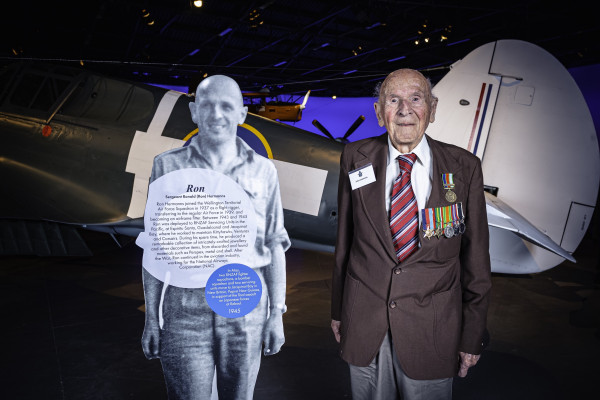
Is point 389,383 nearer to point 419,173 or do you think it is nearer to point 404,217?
point 404,217

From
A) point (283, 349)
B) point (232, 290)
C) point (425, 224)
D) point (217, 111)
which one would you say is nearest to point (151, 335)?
point (232, 290)

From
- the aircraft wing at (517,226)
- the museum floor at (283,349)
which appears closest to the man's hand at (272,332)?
the museum floor at (283,349)

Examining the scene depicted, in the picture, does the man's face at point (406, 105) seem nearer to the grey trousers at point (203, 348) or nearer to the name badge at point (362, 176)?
the name badge at point (362, 176)

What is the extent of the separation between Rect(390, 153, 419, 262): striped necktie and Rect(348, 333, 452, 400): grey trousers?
411 millimetres

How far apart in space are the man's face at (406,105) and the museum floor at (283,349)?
2154 millimetres

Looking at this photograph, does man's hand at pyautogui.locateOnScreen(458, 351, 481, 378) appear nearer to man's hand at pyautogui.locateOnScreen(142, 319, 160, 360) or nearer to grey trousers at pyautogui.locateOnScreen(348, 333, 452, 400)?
grey trousers at pyautogui.locateOnScreen(348, 333, 452, 400)

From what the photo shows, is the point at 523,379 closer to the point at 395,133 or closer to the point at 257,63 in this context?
the point at 395,133

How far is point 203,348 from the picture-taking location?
213 cm

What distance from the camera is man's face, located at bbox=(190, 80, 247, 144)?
6.68ft

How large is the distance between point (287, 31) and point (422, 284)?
14598 mm

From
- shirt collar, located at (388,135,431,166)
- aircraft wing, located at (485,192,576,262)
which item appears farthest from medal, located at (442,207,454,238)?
aircraft wing, located at (485,192,576,262)

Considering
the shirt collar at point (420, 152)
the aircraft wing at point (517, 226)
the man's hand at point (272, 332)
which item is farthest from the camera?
the aircraft wing at point (517, 226)

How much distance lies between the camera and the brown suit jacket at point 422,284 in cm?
171

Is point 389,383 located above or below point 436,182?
below
